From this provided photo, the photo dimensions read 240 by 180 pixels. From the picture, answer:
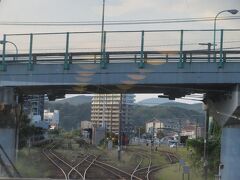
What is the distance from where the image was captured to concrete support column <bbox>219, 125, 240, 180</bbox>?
2427cm

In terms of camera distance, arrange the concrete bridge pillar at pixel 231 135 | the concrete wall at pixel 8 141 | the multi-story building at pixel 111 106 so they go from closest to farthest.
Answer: the concrete bridge pillar at pixel 231 135 < the concrete wall at pixel 8 141 < the multi-story building at pixel 111 106

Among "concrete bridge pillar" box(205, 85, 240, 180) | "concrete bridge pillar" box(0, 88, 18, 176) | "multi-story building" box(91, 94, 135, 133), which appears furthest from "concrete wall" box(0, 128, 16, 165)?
"multi-story building" box(91, 94, 135, 133)

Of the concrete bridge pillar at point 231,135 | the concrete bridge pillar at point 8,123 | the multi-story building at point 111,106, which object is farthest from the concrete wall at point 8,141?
the multi-story building at point 111,106

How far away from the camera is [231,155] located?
24.5 m

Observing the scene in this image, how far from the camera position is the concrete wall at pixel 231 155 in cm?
2427

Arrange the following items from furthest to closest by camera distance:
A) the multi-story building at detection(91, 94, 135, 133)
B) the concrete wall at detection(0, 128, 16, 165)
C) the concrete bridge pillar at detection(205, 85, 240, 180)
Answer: the multi-story building at detection(91, 94, 135, 133), the concrete wall at detection(0, 128, 16, 165), the concrete bridge pillar at detection(205, 85, 240, 180)

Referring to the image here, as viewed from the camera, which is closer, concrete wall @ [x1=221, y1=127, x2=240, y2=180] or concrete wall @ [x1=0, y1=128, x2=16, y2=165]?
concrete wall @ [x1=221, y1=127, x2=240, y2=180]

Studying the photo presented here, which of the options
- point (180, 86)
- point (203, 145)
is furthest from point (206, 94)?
point (203, 145)

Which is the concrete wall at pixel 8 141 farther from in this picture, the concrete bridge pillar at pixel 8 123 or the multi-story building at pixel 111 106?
the multi-story building at pixel 111 106

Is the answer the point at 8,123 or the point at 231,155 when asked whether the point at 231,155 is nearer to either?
the point at 231,155

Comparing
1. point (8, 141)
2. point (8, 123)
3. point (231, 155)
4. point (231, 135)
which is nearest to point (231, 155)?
→ point (231, 155)

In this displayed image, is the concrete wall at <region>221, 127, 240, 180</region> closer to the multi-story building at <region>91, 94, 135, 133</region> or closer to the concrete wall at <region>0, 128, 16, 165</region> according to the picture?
Result: the concrete wall at <region>0, 128, 16, 165</region>

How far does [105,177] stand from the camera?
34.4 m

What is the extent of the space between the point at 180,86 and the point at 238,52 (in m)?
3.36
